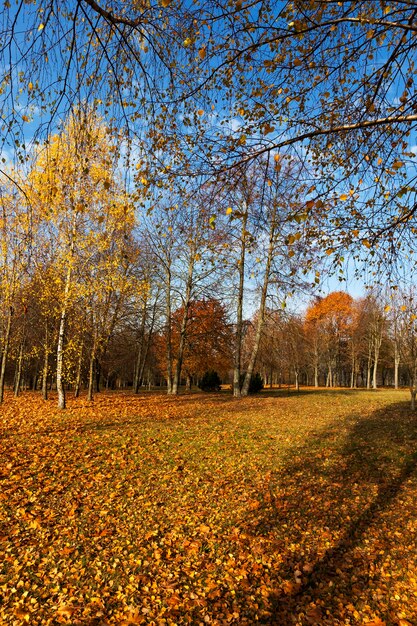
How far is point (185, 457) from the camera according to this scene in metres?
7.12

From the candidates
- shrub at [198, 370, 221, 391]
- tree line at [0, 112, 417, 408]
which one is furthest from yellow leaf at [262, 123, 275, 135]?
shrub at [198, 370, 221, 391]

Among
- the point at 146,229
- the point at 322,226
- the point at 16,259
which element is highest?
the point at 146,229

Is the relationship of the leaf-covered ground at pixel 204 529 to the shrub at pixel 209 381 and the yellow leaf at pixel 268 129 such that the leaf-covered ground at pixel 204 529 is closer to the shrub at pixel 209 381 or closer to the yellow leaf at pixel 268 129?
the yellow leaf at pixel 268 129

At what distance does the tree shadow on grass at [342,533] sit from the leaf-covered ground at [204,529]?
2 cm

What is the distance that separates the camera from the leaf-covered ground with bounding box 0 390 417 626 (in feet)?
10.9

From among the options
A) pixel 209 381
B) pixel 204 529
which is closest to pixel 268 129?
pixel 204 529

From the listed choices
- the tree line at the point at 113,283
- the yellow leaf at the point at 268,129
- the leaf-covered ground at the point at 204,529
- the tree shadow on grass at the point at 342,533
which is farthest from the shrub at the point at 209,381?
the yellow leaf at the point at 268,129

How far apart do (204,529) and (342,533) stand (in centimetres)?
182

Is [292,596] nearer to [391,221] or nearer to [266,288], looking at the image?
[391,221]

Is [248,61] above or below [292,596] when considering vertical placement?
above

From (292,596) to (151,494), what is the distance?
2.57 meters

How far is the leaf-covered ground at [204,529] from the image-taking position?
333cm

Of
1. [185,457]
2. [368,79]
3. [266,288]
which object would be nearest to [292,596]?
[185,457]

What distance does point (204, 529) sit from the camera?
4.53 meters
